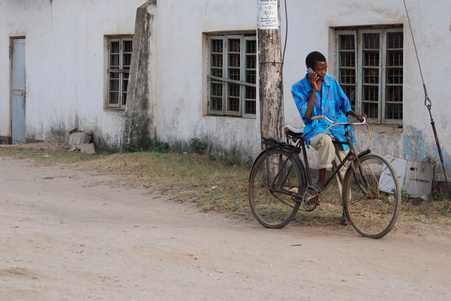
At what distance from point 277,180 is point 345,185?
727 mm

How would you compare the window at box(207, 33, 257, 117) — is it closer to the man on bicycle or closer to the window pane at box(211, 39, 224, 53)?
the window pane at box(211, 39, 224, 53)

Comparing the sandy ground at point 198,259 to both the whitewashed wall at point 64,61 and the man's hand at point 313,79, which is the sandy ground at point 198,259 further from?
the whitewashed wall at point 64,61

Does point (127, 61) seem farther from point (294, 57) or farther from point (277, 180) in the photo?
point (277, 180)

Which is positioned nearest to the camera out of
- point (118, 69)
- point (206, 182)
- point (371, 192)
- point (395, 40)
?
point (371, 192)

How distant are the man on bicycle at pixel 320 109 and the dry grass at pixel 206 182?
71 centimetres

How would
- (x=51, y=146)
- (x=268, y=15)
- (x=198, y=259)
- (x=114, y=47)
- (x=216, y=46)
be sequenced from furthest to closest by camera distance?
(x=51, y=146), (x=114, y=47), (x=216, y=46), (x=268, y=15), (x=198, y=259)

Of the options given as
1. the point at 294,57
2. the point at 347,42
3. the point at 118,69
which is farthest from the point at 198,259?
the point at 118,69

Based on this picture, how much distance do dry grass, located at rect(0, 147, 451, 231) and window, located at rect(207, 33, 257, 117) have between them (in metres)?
0.90

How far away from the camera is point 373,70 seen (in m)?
9.75

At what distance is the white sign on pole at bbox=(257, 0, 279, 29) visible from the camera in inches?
325

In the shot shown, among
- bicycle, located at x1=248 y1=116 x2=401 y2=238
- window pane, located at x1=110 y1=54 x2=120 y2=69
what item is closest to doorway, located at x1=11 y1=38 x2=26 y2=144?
window pane, located at x1=110 y1=54 x2=120 y2=69

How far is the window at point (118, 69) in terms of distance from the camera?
46.9 ft

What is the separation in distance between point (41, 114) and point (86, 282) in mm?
12253

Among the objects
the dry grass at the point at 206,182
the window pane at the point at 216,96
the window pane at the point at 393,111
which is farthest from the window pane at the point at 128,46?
the window pane at the point at 393,111
